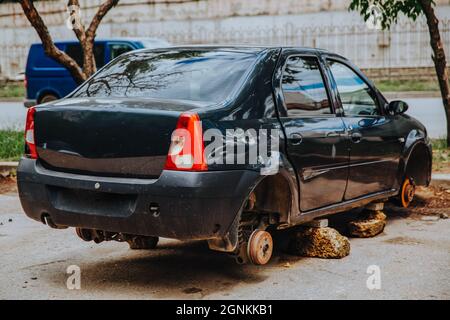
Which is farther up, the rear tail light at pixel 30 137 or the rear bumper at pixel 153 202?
the rear tail light at pixel 30 137

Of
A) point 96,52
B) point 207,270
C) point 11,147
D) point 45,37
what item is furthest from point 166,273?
point 96,52

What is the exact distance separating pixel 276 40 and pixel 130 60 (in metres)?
19.8

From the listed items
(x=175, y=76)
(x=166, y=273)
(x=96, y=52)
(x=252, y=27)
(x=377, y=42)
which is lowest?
(x=166, y=273)

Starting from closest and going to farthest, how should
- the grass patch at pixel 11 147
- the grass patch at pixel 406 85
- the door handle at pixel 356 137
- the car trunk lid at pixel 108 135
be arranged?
the car trunk lid at pixel 108 135 < the door handle at pixel 356 137 < the grass patch at pixel 11 147 < the grass patch at pixel 406 85

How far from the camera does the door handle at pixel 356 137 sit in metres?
6.33

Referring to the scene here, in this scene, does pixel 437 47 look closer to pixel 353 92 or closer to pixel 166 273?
pixel 353 92

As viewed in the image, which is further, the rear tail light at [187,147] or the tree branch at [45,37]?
the tree branch at [45,37]

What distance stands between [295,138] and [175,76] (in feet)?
3.09

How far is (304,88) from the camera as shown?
237 inches

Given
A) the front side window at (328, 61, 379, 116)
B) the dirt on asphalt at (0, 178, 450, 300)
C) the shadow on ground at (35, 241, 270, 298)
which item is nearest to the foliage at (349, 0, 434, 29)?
the front side window at (328, 61, 379, 116)

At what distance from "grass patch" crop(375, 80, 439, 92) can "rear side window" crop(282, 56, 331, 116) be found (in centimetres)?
1572

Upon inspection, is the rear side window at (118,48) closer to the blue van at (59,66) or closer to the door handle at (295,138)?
the blue van at (59,66)

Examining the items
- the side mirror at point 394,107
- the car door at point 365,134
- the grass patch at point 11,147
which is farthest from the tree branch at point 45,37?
the side mirror at point 394,107
